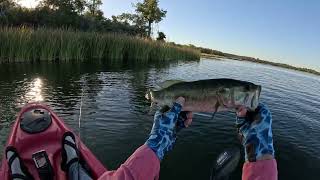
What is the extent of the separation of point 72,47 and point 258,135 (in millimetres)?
23245

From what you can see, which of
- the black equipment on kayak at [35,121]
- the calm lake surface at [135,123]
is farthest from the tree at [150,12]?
the black equipment on kayak at [35,121]

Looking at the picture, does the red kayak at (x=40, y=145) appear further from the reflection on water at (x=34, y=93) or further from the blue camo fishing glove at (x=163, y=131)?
the reflection on water at (x=34, y=93)

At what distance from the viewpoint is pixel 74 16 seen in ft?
139

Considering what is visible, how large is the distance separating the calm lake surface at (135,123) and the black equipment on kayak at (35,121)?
163cm

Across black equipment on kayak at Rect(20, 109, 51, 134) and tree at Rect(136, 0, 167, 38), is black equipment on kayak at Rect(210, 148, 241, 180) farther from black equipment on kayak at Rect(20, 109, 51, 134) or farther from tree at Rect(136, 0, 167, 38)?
tree at Rect(136, 0, 167, 38)

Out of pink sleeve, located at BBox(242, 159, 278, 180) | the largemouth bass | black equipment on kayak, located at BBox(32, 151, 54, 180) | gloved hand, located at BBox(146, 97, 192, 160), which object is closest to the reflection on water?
black equipment on kayak, located at BBox(32, 151, 54, 180)

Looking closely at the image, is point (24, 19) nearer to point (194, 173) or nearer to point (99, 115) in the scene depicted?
point (99, 115)

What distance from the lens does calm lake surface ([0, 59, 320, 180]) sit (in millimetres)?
7988

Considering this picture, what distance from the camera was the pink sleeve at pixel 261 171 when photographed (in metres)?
2.75

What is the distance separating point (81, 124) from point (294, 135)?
5.82m

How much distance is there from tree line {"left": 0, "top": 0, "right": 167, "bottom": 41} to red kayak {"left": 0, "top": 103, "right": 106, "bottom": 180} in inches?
862

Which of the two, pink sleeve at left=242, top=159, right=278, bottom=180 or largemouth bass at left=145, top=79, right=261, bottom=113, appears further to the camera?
largemouth bass at left=145, top=79, right=261, bottom=113

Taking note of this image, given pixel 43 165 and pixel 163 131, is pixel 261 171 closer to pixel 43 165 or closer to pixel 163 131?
pixel 163 131

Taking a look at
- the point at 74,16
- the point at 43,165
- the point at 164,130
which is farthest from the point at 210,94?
the point at 74,16
